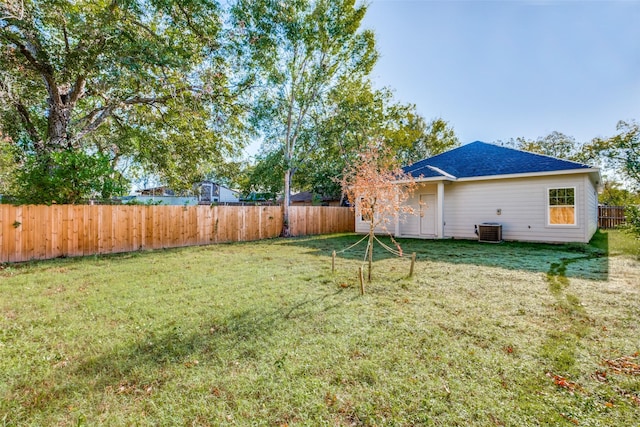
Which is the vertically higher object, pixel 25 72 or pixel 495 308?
pixel 25 72

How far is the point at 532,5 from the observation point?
Answer: 753 centimetres

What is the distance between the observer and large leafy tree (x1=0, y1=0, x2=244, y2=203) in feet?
24.6

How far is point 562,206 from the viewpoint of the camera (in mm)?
9672

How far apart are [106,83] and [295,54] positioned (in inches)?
303

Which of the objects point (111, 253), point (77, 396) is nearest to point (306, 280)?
point (77, 396)

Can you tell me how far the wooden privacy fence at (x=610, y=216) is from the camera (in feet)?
54.6

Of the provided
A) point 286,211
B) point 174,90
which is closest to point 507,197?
point 286,211

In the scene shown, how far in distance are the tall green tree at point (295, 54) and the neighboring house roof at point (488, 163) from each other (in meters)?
6.06

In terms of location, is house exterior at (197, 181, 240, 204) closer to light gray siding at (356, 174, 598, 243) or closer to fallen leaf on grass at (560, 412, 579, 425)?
light gray siding at (356, 174, 598, 243)

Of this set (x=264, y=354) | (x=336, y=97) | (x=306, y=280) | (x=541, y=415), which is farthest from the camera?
(x=336, y=97)

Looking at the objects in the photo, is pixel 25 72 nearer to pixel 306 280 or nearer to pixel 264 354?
pixel 306 280

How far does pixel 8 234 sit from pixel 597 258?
49.7 ft

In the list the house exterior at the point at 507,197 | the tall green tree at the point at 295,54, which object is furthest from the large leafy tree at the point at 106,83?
the house exterior at the point at 507,197

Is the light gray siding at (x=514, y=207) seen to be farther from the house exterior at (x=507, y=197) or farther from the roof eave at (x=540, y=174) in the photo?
the roof eave at (x=540, y=174)
